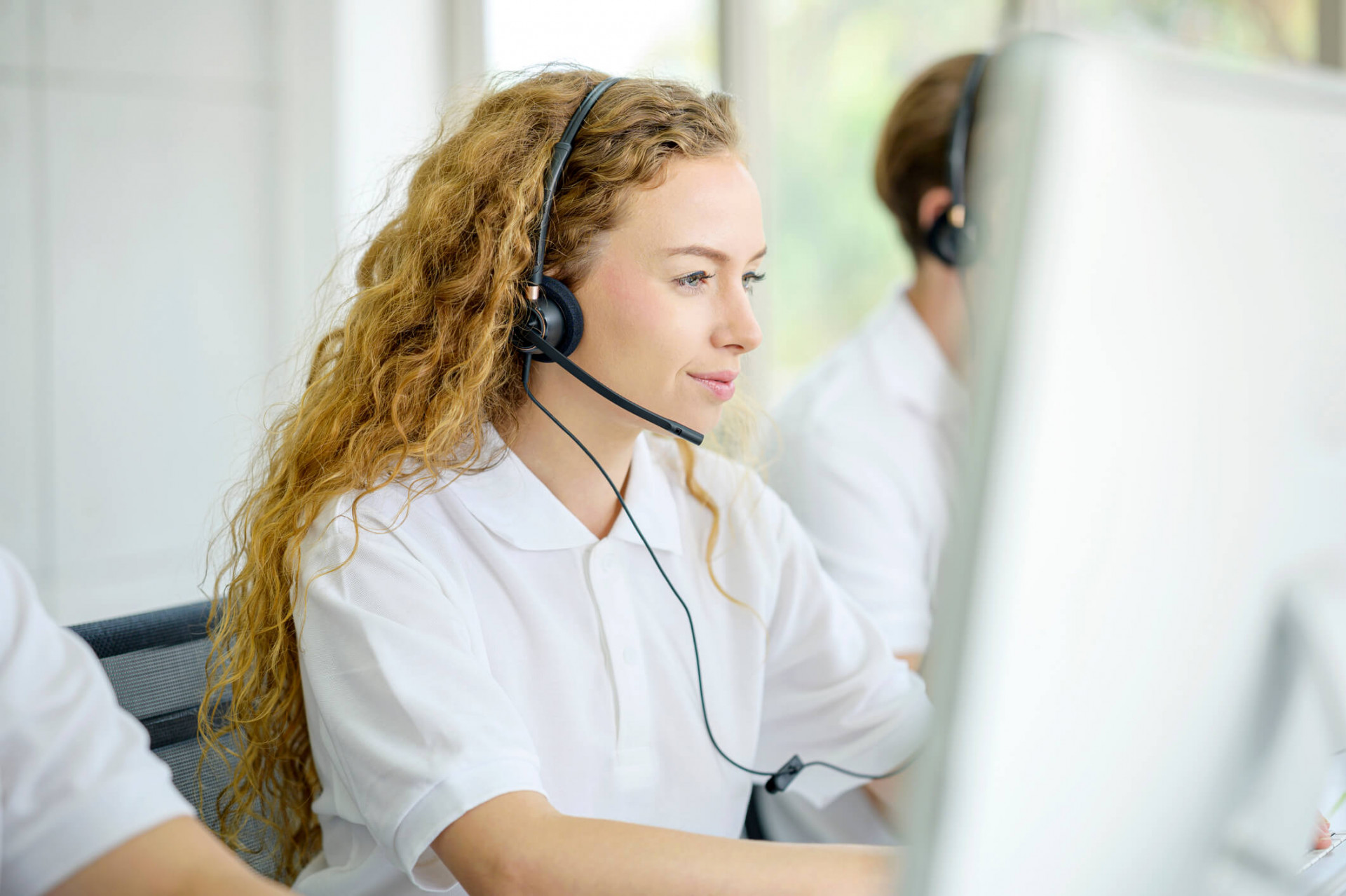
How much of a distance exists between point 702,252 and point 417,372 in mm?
284

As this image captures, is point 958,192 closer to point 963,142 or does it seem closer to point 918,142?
point 963,142

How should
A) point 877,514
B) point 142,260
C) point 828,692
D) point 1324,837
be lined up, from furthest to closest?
point 142,260 < point 877,514 < point 828,692 < point 1324,837

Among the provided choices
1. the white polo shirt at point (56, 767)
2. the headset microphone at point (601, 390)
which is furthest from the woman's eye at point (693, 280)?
the white polo shirt at point (56, 767)

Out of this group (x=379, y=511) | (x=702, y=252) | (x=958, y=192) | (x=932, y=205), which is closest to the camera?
(x=379, y=511)

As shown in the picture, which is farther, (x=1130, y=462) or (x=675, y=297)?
(x=675, y=297)

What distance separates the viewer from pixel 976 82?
147cm

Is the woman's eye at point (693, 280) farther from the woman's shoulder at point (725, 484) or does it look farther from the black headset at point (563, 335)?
the woman's shoulder at point (725, 484)

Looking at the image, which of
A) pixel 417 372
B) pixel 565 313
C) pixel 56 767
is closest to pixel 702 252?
pixel 565 313

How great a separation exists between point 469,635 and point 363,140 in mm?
2207

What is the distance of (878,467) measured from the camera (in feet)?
4.66

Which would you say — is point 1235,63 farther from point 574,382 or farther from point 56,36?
point 56,36

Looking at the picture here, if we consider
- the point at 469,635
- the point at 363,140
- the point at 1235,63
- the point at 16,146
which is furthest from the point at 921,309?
the point at 16,146

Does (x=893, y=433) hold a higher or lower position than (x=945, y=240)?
lower

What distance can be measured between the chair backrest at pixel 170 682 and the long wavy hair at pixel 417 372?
1 cm
